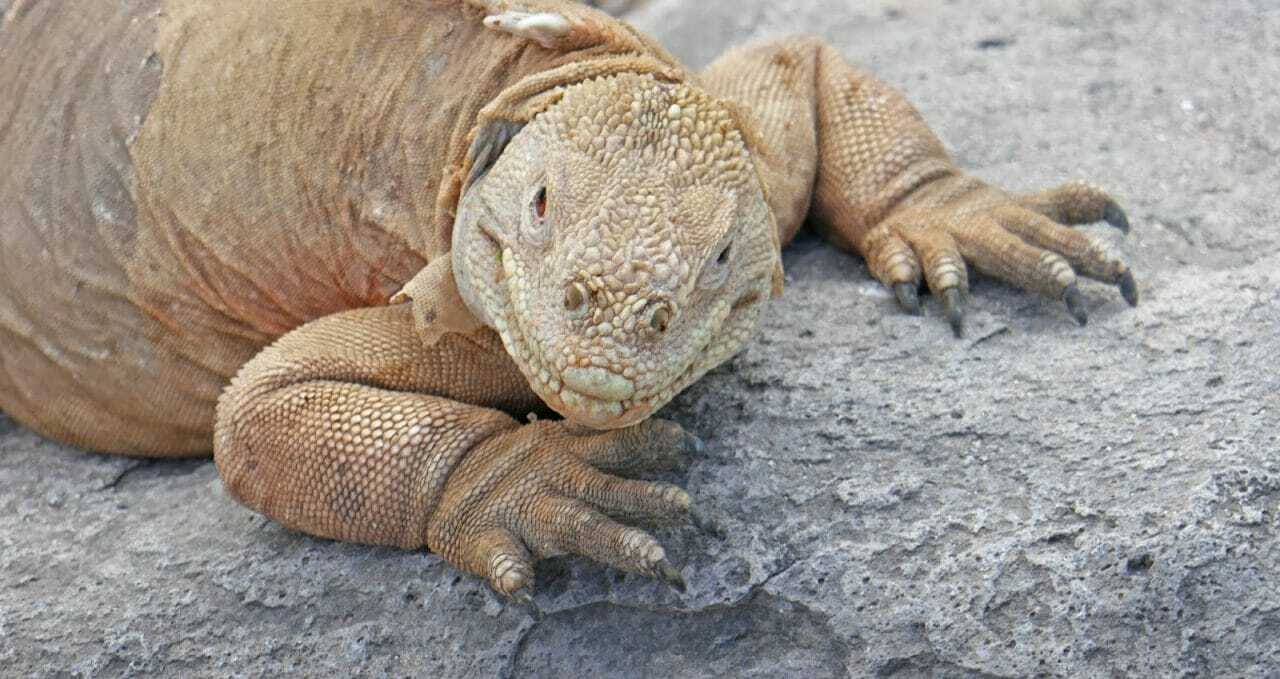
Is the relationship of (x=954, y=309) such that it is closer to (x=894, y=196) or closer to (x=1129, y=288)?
(x=1129, y=288)

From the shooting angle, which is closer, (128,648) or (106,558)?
(128,648)

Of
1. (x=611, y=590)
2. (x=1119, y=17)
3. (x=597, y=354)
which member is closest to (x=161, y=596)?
(x=611, y=590)

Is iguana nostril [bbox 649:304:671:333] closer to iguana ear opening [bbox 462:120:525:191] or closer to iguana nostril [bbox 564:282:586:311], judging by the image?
iguana nostril [bbox 564:282:586:311]

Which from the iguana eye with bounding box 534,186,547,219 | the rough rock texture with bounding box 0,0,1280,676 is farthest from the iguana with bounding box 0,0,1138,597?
the rough rock texture with bounding box 0,0,1280,676

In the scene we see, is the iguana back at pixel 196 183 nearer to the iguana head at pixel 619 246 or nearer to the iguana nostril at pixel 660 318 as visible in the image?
the iguana head at pixel 619 246

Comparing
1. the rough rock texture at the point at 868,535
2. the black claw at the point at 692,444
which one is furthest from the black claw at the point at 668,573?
the black claw at the point at 692,444

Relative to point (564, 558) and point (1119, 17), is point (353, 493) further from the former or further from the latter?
point (1119, 17)
